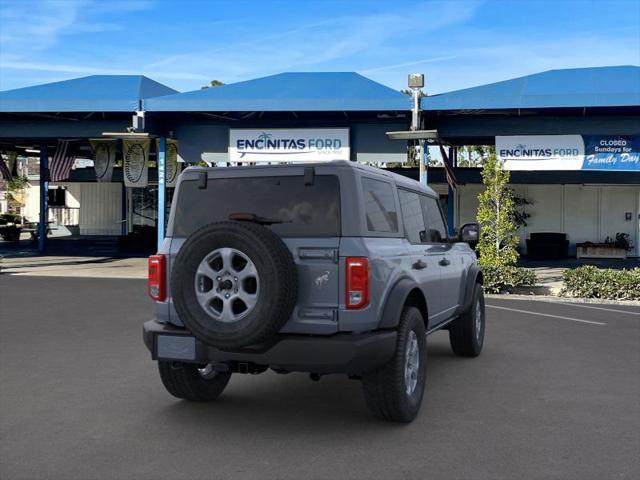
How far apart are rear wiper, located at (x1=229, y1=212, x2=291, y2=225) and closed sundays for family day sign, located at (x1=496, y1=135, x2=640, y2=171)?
16.3 metres

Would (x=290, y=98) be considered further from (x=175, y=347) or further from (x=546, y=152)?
(x=175, y=347)

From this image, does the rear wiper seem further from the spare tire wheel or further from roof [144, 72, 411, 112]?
roof [144, 72, 411, 112]

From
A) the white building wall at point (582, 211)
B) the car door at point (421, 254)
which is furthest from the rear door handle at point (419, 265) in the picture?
the white building wall at point (582, 211)

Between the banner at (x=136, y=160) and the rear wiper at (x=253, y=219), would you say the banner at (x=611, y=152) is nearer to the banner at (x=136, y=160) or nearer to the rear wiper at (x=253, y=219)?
the banner at (x=136, y=160)

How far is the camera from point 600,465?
4.51 m

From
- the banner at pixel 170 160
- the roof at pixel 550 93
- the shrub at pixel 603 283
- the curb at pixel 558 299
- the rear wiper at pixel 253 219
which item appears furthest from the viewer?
the banner at pixel 170 160

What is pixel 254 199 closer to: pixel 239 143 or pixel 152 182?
pixel 239 143

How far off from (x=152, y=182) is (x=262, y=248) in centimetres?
3475

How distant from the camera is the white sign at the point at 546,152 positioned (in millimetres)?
20203

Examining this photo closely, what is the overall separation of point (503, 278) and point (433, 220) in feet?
30.5

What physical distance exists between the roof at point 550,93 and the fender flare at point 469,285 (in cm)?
1215

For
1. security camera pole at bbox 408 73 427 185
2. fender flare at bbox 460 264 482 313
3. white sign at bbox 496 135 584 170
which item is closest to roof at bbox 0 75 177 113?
security camera pole at bbox 408 73 427 185

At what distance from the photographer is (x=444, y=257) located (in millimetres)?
6918

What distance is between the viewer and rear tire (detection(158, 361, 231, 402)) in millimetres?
5758
